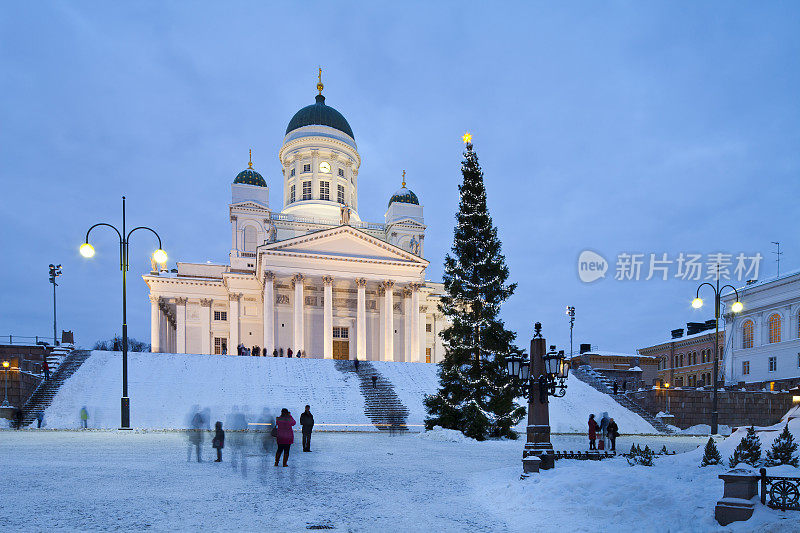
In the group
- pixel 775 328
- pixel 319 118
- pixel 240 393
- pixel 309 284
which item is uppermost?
pixel 319 118

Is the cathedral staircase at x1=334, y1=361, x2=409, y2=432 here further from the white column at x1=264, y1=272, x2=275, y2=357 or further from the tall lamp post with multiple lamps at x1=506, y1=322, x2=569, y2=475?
the tall lamp post with multiple lamps at x1=506, y1=322, x2=569, y2=475

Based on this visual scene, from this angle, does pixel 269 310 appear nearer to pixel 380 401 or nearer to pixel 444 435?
pixel 380 401

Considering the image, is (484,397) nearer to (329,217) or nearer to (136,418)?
(136,418)

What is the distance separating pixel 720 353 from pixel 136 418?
204 ft

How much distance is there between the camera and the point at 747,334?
57375 millimetres

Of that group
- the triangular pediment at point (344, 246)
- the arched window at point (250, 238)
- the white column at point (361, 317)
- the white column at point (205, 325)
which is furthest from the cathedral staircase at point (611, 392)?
the arched window at point (250, 238)

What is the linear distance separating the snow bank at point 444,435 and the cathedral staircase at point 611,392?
52.3 ft

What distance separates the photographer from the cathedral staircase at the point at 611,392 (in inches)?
1310

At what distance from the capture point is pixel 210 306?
57656mm

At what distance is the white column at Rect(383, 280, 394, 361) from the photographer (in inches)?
2019

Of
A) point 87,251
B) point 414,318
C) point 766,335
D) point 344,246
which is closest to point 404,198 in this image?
point 344,246

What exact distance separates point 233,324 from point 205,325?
4.87m

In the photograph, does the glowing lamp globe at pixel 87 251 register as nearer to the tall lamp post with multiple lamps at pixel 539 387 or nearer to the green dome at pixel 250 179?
the tall lamp post with multiple lamps at pixel 539 387

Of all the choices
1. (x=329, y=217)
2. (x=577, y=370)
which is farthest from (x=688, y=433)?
(x=329, y=217)
